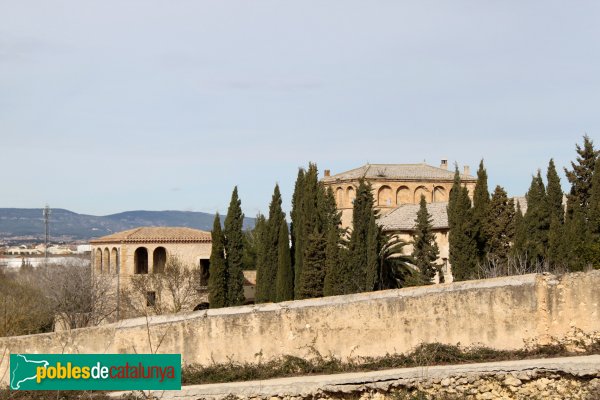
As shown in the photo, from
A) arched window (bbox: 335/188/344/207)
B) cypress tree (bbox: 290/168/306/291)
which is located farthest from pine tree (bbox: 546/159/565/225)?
arched window (bbox: 335/188/344/207)

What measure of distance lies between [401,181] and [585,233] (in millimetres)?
27810

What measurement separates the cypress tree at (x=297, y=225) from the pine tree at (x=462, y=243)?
533 cm

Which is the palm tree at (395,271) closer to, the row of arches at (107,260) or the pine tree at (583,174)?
the pine tree at (583,174)

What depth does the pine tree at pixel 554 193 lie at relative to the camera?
29.2m

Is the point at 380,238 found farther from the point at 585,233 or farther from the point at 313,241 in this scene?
the point at 585,233

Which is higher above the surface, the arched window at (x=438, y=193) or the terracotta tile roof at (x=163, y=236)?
the arched window at (x=438, y=193)

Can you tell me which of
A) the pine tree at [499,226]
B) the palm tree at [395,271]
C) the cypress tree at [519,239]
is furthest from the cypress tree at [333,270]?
the cypress tree at [519,239]

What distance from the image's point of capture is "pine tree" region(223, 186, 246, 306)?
34.0m

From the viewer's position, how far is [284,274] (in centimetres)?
3184

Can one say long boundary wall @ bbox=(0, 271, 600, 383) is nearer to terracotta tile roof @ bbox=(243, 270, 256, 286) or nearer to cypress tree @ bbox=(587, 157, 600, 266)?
cypress tree @ bbox=(587, 157, 600, 266)

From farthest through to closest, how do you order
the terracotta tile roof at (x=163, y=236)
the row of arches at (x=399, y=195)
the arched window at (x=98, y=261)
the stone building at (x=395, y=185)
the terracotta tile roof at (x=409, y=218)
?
the row of arches at (x=399, y=195) → the stone building at (x=395, y=185) → the arched window at (x=98, y=261) → the terracotta tile roof at (x=163, y=236) → the terracotta tile roof at (x=409, y=218)

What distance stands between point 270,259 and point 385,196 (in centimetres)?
2167

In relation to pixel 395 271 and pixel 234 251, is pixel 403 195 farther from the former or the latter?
pixel 395 271

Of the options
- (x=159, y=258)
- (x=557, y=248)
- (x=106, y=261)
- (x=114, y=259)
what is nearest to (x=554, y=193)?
(x=557, y=248)
